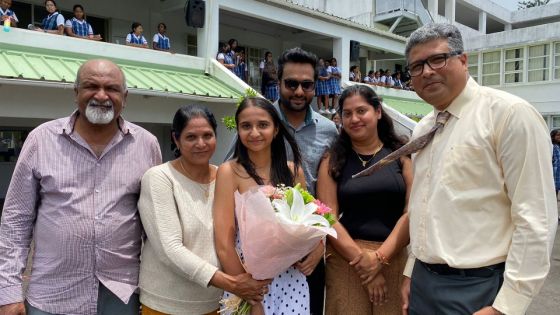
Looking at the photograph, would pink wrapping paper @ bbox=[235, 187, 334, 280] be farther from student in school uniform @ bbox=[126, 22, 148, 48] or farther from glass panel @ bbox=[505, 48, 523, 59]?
glass panel @ bbox=[505, 48, 523, 59]

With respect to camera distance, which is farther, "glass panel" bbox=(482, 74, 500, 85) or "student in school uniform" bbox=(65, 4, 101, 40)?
"glass panel" bbox=(482, 74, 500, 85)

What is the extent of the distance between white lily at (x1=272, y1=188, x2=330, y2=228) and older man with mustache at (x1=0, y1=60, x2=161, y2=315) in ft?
3.10

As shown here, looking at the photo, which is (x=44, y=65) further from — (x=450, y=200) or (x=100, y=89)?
(x=450, y=200)

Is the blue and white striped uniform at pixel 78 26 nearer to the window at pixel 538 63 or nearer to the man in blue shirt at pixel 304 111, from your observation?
the man in blue shirt at pixel 304 111

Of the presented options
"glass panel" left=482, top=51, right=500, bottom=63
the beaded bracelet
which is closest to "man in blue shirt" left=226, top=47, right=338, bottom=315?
the beaded bracelet

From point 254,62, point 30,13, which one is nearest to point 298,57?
point 30,13

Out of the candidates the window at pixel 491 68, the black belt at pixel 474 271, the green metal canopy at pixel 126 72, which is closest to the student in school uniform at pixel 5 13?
the green metal canopy at pixel 126 72

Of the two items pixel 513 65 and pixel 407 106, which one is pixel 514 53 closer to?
pixel 513 65

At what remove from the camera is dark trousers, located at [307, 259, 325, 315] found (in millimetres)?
2922

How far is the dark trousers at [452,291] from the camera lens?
1.99m

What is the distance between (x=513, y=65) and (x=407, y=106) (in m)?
9.31

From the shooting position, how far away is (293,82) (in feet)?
10.3

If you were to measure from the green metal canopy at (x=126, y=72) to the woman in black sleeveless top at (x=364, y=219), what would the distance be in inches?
271

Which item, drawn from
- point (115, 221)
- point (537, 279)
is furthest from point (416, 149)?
point (115, 221)
